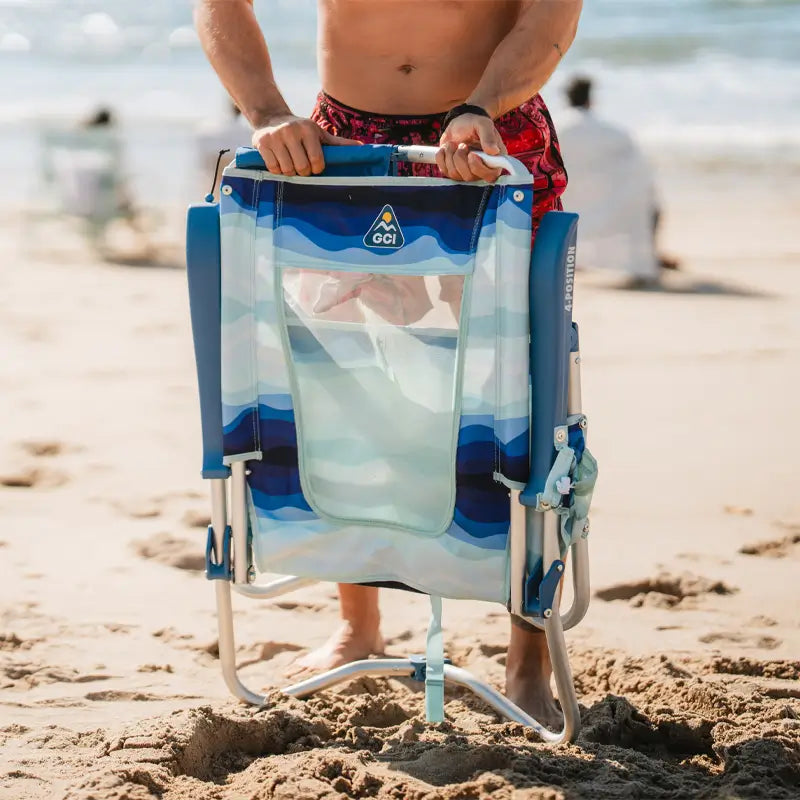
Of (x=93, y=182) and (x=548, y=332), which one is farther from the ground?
(x=93, y=182)

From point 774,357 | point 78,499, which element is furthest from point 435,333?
point 774,357

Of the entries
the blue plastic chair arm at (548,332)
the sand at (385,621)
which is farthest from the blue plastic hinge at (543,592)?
the sand at (385,621)

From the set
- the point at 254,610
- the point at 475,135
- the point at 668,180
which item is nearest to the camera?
the point at 475,135

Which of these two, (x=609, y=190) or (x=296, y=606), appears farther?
(x=609, y=190)

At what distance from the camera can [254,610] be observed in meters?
3.19

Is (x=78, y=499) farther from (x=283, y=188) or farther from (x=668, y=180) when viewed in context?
(x=668, y=180)

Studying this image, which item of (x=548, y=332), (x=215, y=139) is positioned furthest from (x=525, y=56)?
(x=215, y=139)

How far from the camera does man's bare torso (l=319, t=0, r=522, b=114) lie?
7.81ft

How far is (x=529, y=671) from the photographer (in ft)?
8.56

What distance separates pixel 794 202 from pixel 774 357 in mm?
6132

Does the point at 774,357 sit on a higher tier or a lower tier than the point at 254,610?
higher

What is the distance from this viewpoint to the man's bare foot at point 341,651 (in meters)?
2.79

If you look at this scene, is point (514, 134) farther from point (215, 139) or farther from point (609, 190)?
point (215, 139)

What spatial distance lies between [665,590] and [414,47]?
1.68 metres
